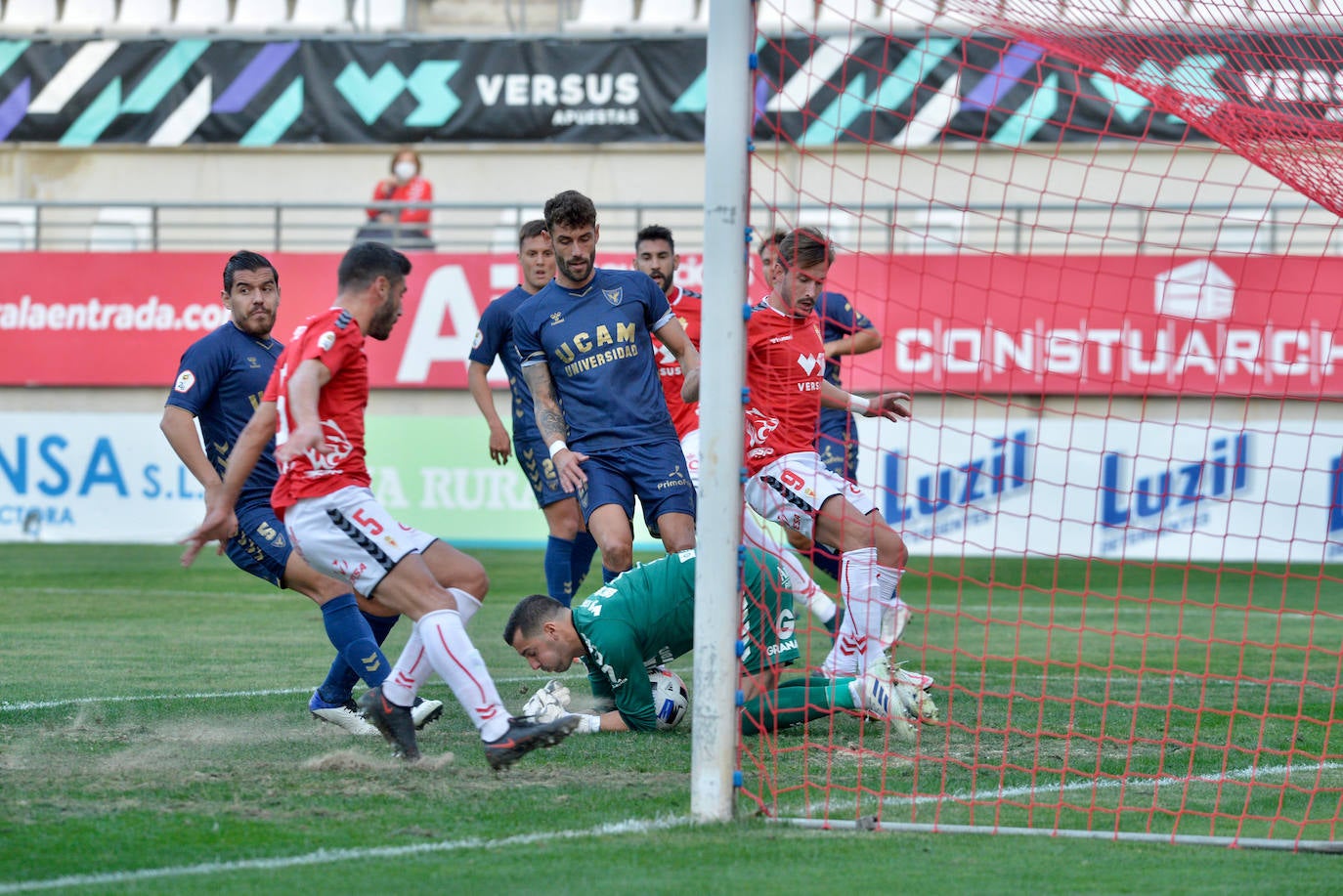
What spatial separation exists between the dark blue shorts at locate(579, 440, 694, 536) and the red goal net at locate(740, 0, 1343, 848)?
0.92 m

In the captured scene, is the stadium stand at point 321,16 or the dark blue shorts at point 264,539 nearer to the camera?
the dark blue shorts at point 264,539

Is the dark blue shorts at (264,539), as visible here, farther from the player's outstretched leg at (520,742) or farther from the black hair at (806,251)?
the black hair at (806,251)

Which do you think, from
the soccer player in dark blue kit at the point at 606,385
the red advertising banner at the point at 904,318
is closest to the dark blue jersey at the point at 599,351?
the soccer player in dark blue kit at the point at 606,385

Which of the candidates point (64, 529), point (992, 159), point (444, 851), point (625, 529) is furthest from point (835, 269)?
point (444, 851)

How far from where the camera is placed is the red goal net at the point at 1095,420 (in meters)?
5.59

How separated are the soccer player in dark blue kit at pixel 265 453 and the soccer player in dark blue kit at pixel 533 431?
124cm

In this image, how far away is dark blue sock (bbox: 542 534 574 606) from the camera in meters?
7.84

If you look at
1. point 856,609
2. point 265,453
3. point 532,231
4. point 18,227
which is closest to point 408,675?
point 265,453

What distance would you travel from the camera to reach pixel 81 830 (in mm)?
4406

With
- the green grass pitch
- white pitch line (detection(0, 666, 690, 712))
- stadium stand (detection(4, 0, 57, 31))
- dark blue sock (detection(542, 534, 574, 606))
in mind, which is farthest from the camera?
stadium stand (detection(4, 0, 57, 31))

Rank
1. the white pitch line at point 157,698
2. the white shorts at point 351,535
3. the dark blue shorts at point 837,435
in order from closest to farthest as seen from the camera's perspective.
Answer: the white shorts at point 351,535 < the white pitch line at point 157,698 < the dark blue shorts at point 837,435

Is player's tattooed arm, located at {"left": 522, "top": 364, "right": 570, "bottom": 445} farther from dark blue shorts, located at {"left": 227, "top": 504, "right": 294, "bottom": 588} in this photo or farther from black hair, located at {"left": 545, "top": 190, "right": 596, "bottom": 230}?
dark blue shorts, located at {"left": 227, "top": 504, "right": 294, "bottom": 588}

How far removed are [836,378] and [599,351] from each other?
271 cm

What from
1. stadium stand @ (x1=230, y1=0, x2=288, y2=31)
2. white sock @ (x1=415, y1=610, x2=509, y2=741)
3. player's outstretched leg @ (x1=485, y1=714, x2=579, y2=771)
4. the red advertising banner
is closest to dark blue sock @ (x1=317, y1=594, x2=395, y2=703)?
white sock @ (x1=415, y1=610, x2=509, y2=741)
